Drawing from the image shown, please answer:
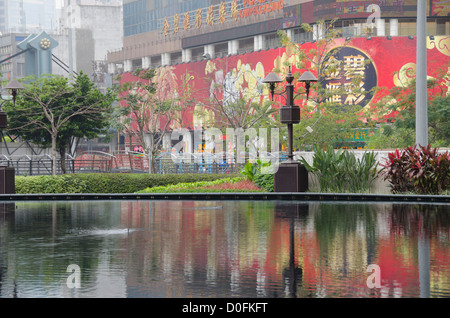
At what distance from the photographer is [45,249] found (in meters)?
13.1


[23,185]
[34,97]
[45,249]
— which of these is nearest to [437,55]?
[34,97]

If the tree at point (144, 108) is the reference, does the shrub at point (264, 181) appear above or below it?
below

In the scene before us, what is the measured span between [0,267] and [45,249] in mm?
1958

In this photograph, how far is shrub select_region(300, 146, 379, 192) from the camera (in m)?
27.0

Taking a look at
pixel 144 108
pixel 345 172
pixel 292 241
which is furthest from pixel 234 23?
pixel 292 241

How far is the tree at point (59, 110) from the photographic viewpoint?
3700 centimetres

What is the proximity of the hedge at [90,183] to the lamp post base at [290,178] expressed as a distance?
546cm

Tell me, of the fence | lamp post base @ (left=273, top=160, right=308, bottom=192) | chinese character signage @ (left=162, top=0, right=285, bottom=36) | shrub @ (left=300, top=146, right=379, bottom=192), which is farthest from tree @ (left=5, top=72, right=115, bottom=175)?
chinese character signage @ (left=162, top=0, right=285, bottom=36)

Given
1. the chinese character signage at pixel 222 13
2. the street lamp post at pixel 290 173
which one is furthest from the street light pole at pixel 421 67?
the chinese character signage at pixel 222 13

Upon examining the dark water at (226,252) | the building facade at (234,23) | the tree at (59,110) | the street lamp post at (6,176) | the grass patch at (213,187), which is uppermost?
the building facade at (234,23)

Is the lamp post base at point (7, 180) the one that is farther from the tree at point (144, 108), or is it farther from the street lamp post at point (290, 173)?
the tree at point (144, 108)

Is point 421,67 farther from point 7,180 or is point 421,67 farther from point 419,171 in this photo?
point 7,180

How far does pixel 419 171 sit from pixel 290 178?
15.5 feet
